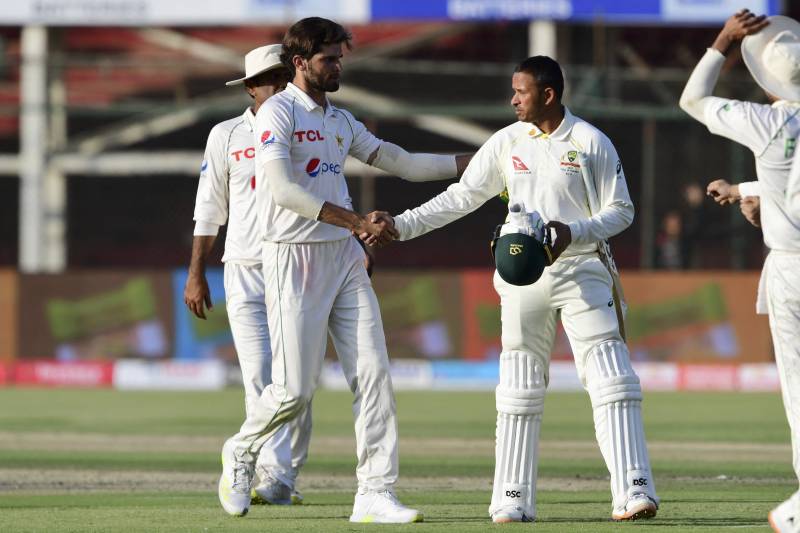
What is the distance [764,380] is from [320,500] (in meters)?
12.0

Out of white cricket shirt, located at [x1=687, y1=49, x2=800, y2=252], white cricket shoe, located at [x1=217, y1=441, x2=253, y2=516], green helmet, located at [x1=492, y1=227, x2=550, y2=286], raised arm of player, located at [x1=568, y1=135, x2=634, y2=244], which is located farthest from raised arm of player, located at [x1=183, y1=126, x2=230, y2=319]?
white cricket shirt, located at [x1=687, y1=49, x2=800, y2=252]

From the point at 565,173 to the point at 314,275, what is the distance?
4.27 feet

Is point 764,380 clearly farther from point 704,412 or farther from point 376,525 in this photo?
point 376,525

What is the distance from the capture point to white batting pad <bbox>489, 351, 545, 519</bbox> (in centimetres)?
765

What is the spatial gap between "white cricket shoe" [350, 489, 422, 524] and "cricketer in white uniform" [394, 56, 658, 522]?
415 mm

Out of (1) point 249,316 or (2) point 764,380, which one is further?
(2) point 764,380

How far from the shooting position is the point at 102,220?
2339 cm

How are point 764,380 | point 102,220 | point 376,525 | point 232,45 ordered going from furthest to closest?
1. point 232,45
2. point 102,220
3. point 764,380
4. point 376,525

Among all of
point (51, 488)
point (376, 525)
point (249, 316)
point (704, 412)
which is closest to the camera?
point (376, 525)

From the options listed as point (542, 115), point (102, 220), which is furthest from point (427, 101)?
point (542, 115)

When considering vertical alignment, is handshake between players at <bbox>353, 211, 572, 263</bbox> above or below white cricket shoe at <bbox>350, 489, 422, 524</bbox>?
above

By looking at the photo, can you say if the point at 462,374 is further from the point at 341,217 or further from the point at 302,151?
the point at 341,217

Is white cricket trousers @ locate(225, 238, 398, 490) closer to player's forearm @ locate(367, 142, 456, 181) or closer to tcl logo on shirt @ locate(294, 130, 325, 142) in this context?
tcl logo on shirt @ locate(294, 130, 325, 142)

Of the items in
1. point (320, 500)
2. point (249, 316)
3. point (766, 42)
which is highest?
point (766, 42)
